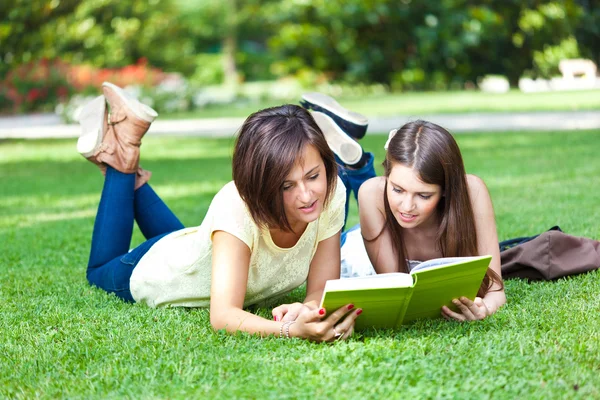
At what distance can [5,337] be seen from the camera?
308cm

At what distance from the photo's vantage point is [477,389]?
2.37 metres

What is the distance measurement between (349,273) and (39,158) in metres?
7.05

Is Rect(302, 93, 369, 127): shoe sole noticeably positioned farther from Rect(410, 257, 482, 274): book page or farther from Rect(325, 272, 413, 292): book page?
Rect(325, 272, 413, 292): book page

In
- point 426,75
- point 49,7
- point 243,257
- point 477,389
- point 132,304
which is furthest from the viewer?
point 426,75

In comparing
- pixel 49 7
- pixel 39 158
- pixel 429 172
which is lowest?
pixel 39 158

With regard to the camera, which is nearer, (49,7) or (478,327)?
(478,327)

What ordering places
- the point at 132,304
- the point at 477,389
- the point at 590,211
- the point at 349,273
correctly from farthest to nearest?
the point at 590,211
the point at 349,273
the point at 132,304
the point at 477,389

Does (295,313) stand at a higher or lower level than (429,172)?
lower

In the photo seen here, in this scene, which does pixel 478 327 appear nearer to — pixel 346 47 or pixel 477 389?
pixel 477 389

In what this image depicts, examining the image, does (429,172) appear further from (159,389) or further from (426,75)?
(426,75)

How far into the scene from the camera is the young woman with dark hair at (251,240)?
2805 millimetres

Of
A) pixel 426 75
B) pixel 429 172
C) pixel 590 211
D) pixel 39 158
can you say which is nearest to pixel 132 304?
pixel 429 172

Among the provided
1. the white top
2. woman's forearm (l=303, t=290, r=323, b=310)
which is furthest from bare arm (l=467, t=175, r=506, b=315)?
woman's forearm (l=303, t=290, r=323, b=310)

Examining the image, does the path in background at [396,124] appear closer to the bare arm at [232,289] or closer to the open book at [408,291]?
the open book at [408,291]
